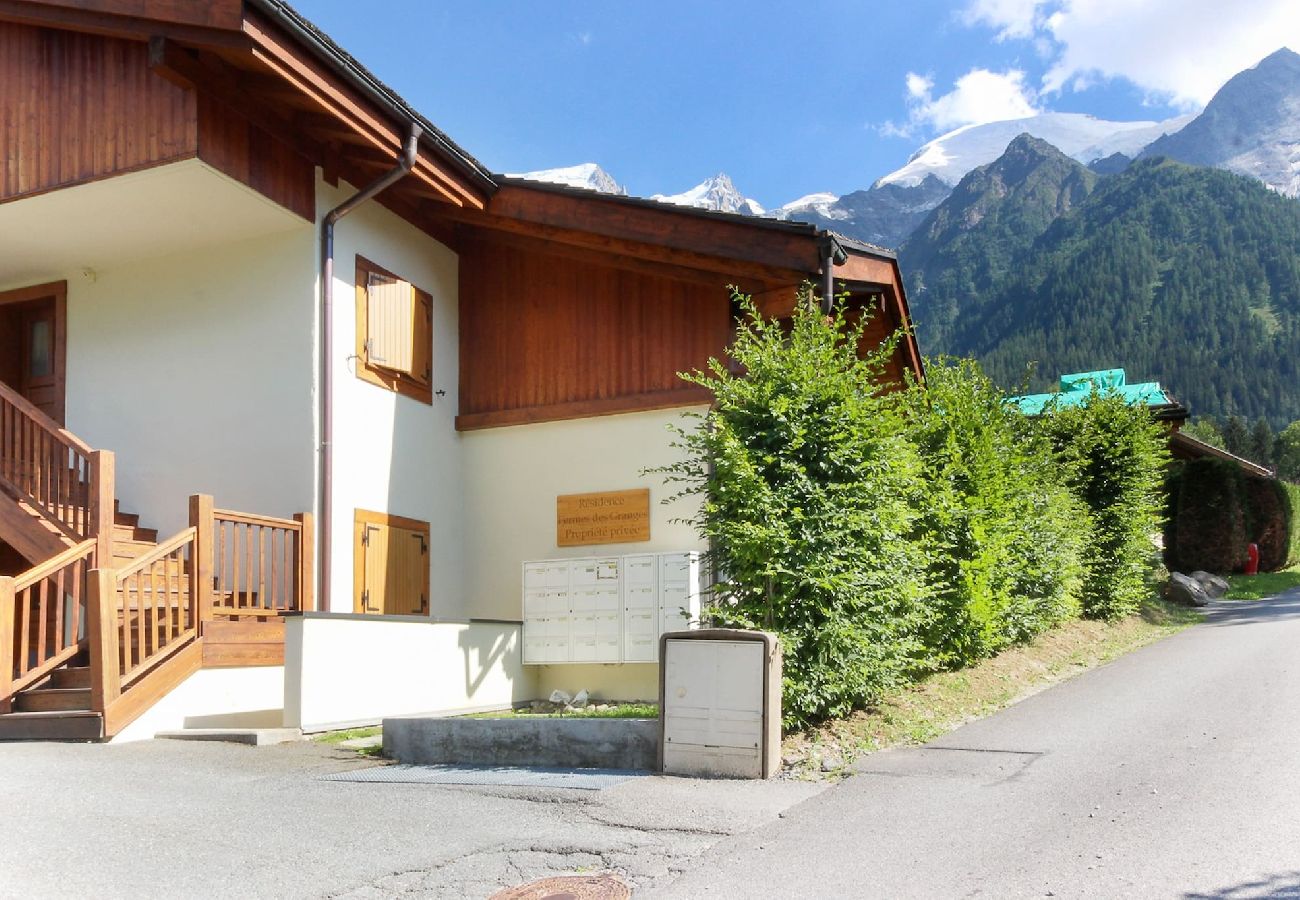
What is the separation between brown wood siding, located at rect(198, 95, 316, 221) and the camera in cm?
1091

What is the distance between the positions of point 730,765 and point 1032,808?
2.08m

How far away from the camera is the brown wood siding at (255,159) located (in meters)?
10.9

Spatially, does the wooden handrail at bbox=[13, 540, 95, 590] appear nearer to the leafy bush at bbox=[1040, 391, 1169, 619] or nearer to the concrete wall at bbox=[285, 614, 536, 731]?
the concrete wall at bbox=[285, 614, 536, 731]

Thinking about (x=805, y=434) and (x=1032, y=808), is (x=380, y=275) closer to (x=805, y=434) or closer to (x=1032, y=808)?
(x=805, y=434)

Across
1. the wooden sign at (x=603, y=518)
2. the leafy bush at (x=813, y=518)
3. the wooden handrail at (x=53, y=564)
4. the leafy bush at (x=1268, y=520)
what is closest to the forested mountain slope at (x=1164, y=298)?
the leafy bush at (x=1268, y=520)

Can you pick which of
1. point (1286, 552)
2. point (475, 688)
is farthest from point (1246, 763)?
point (1286, 552)

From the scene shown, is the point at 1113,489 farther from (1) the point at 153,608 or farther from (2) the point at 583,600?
(1) the point at 153,608

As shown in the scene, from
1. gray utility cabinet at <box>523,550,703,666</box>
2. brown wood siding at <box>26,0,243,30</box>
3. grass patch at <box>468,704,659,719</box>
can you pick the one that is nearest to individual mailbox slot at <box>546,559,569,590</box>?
gray utility cabinet at <box>523,550,703,666</box>

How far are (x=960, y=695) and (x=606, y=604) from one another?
4.14 meters

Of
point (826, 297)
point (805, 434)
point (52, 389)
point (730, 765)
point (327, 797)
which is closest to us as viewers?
point (327, 797)

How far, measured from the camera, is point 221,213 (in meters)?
12.1

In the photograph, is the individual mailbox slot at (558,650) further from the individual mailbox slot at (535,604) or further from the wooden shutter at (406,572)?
the wooden shutter at (406,572)

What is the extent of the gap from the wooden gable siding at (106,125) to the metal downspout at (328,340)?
38 cm

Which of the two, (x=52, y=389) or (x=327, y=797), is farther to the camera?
(x=52, y=389)
